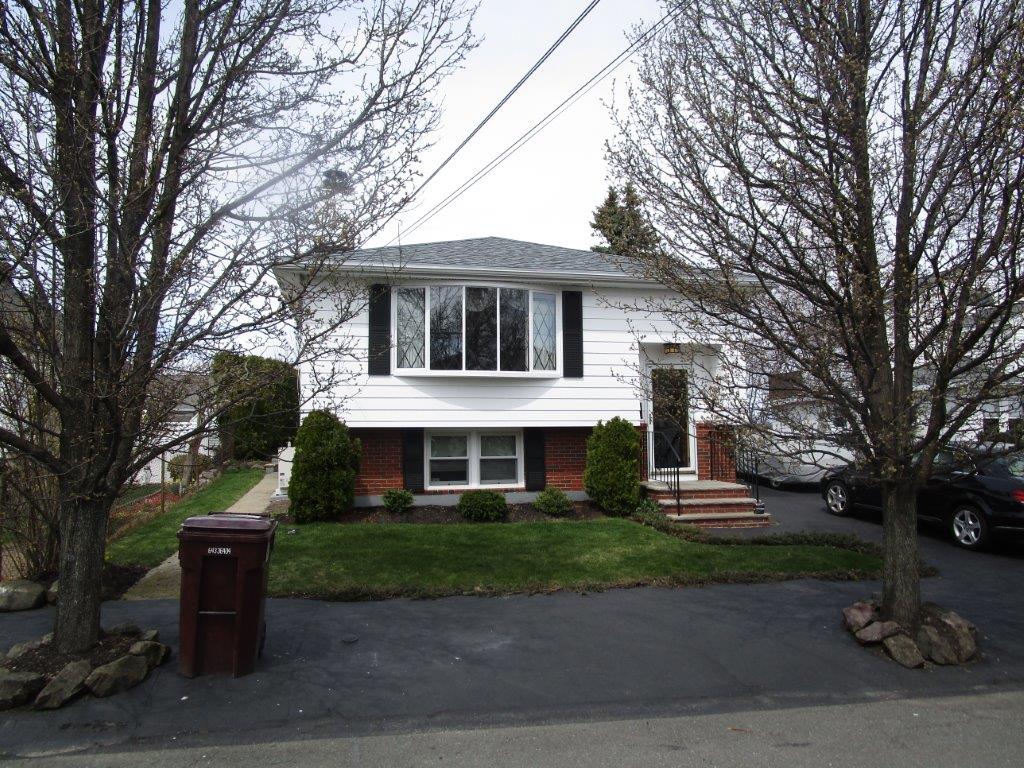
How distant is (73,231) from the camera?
5008 millimetres

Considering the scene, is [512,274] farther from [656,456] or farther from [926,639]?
[926,639]

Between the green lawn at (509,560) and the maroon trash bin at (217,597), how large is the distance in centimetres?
225

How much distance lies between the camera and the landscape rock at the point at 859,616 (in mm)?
6277

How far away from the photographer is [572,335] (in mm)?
12586

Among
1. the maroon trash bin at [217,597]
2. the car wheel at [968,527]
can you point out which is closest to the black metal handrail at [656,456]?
the car wheel at [968,527]

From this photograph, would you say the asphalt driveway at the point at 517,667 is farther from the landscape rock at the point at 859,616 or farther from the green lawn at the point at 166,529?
the green lawn at the point at 166,529

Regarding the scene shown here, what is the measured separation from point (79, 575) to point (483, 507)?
6.72 meters

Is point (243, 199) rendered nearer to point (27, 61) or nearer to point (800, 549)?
point (27, 61)

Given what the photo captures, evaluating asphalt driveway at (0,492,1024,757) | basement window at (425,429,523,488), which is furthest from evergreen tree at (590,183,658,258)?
basement window at (425,429,523,488)

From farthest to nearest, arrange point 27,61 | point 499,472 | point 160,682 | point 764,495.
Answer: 1. point 764,495
2. point 499,472
3. point 160,682
4. point 27,61

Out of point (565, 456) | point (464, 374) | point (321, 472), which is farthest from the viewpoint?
point (565, 456)

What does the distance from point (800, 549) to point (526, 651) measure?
213 inches

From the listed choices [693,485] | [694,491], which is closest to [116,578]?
[694,491]

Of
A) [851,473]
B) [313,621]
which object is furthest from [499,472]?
[851,473]
